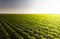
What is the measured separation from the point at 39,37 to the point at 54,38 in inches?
24.8

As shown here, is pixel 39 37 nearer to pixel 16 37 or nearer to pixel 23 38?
pixel 23 38

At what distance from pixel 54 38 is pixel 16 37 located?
1.62 metres

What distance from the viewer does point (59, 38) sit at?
185 inches

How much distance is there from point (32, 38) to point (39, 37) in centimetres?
34

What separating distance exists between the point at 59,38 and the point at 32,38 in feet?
3.71

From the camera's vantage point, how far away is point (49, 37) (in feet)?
15.6

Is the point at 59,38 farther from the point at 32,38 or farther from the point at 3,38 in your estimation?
the point at 3,38

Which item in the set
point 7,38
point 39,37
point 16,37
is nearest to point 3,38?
point 7,38

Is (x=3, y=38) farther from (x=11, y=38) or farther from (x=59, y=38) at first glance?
(x=59, y=38)

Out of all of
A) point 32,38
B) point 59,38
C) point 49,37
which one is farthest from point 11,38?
point 59,38

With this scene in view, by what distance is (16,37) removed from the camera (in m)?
4.88

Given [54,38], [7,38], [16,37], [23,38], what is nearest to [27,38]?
[23,38]

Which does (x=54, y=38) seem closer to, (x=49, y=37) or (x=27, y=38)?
(x=49, y=37)

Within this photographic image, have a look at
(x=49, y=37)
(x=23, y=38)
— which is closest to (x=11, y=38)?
(x=23, y=38)
